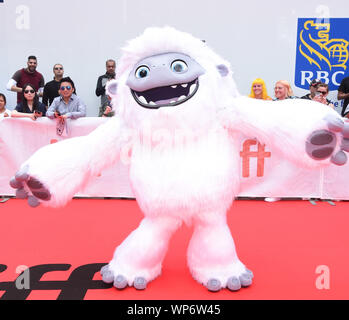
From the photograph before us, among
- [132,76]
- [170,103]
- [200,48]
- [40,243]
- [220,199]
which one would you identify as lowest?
[40,243]

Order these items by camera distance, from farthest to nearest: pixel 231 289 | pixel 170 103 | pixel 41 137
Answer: pixel 41 137, pixel 231 289, pixel 170 103

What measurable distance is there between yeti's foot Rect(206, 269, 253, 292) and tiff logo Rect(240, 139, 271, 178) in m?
1.61

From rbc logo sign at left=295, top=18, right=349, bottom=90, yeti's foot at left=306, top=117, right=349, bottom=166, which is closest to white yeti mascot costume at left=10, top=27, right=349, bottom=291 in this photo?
yeti's foot at left=306, top=117, right=349, bottom=166

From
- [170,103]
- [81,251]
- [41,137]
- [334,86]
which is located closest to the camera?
[170,103]

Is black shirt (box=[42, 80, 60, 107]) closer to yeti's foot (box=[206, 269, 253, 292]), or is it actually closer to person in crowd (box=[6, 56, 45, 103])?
person in crowd (box=[6, 56, 45, 103])

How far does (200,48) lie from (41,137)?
2685 mm

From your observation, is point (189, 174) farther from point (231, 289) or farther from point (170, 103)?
point (231, 289)

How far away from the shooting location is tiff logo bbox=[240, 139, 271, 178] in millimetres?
3680

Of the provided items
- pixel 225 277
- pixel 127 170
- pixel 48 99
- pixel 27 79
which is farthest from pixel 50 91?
pixel 225 277

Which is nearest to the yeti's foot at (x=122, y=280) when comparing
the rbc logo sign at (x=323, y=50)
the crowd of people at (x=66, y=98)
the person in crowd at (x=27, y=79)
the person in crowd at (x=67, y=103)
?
the crowd of people at (x=66, y=98)

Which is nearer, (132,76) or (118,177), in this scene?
(132,76)

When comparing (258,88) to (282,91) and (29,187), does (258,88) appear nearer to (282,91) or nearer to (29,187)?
(282,91)

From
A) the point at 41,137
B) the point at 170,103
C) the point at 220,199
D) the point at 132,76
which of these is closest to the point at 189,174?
the point at 220,199

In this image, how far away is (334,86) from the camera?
6.07 metres
